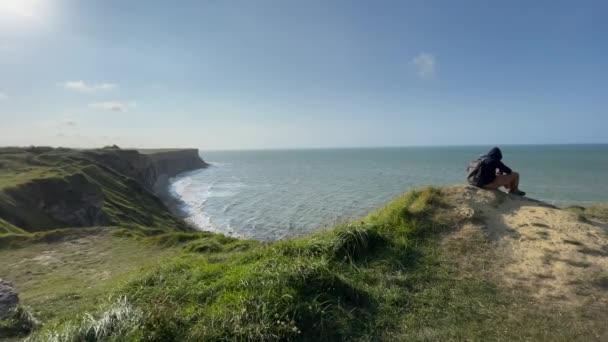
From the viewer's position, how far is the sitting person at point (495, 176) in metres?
9.84

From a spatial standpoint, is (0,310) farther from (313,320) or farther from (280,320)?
(313,320)

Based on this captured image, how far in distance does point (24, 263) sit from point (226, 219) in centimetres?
2642

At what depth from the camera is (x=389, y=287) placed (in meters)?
6.18

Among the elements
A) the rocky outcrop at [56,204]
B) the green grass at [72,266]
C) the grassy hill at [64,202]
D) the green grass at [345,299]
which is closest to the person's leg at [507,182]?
the green grass at [345,299]

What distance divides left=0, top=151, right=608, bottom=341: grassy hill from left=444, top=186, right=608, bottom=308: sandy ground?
33mm

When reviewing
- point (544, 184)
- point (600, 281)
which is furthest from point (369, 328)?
point (544, 184)

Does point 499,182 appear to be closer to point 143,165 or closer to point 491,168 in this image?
point 491,168

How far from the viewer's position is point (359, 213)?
111 feet

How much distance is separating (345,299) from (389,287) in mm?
1081

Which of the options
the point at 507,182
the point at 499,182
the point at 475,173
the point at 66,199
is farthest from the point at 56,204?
the point at 507,182

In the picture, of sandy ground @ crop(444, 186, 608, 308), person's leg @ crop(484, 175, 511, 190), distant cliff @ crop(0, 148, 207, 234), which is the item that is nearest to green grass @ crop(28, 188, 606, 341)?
sandy ground @ crop(444, 186, 608, 308)

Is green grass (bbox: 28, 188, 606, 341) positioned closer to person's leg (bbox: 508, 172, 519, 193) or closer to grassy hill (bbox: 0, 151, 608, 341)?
grassy hill (bbox: 0, 151, 608, 341)

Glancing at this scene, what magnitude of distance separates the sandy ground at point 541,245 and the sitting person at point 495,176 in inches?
13.9

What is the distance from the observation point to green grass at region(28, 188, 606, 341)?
4.72 meters
